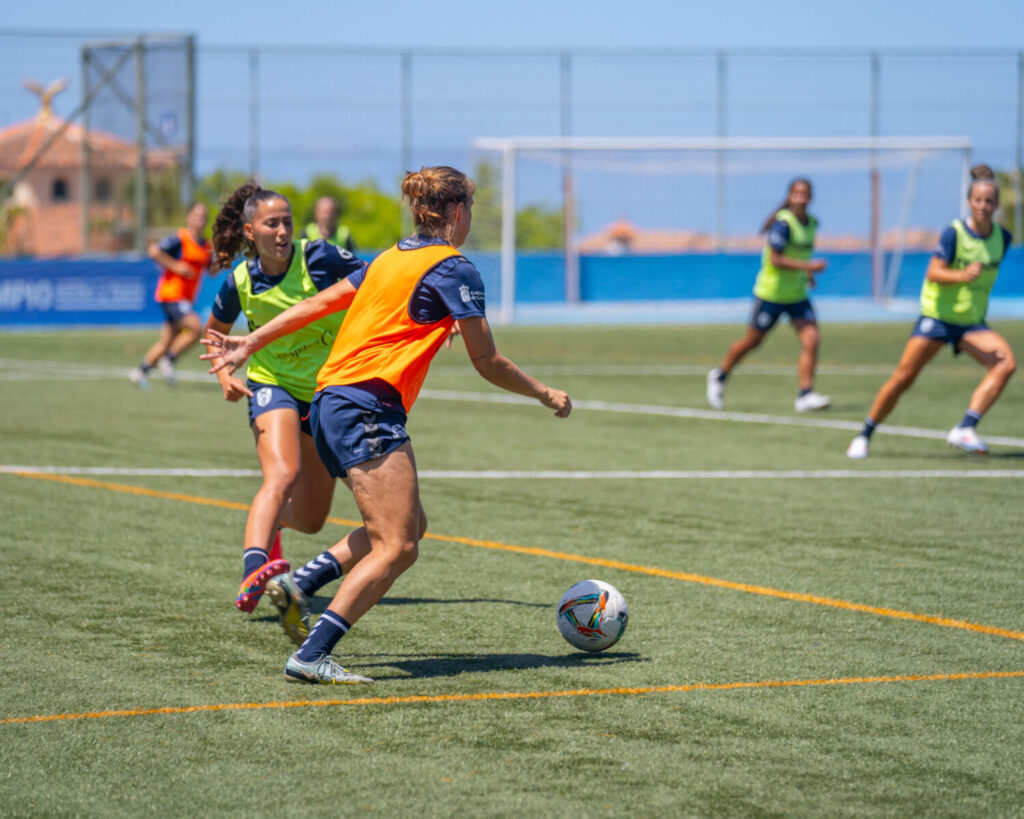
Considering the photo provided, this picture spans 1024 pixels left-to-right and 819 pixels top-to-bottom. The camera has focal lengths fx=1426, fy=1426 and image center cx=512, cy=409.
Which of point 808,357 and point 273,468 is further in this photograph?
point 808,357

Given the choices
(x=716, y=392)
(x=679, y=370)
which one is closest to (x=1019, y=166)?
(x=679, y=370)

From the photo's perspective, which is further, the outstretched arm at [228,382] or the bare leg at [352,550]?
the outstretched arm at [228,382]

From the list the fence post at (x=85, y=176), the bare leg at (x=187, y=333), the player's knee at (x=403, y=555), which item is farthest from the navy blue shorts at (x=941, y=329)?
the fence post at (x=85, y=176)

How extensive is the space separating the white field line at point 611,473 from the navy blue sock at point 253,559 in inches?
180

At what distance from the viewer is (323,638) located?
518 centimetres

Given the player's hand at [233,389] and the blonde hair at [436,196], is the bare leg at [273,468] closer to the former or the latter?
the player's hand at [233,389]

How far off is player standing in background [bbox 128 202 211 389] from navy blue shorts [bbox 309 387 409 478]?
1202 centimetres

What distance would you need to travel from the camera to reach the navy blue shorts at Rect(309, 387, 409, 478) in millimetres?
5137

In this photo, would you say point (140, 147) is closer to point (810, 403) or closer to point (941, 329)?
point (810, 403)

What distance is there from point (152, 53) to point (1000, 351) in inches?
1054

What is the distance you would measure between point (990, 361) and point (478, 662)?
705 cm

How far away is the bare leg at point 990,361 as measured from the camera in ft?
36.6

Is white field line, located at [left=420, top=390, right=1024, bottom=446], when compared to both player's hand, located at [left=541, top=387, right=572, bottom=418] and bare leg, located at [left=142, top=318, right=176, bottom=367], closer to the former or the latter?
bare leg, located at [left=142, top=318, right=176, bottom=367]

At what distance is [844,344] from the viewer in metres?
25.7
